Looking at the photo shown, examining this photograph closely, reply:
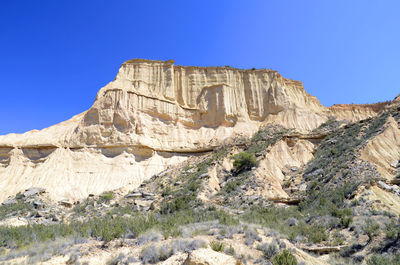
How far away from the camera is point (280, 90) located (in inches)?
1681

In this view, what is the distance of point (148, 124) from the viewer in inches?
1490

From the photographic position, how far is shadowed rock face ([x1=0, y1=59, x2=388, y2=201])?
107ft

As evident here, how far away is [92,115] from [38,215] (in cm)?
1690

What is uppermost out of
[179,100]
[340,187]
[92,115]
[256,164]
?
[179,100]

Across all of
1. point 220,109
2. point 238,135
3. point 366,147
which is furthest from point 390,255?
point 220,109

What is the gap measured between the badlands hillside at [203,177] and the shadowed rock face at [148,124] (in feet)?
0.57

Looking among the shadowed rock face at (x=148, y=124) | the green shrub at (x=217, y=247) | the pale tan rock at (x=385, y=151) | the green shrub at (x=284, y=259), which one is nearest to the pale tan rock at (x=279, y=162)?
the pale tan rock at (x=385, y=151)

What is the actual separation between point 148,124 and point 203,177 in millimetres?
15747

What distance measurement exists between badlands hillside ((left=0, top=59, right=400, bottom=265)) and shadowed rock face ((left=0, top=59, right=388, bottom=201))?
0.57 feet

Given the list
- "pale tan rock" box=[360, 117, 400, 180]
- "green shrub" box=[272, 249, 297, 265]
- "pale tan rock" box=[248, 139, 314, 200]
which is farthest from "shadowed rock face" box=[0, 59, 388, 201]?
"green shrub" box=[272, 249, 297, 265]

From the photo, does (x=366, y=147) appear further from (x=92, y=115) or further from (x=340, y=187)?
(x=92, y=115)

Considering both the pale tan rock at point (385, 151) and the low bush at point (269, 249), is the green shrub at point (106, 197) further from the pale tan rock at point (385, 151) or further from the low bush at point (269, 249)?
the pale tan rock at point (385, 151)

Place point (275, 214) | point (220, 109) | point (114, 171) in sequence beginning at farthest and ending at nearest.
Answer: point (220, 109)
point (114, 171)
point (275, 214)

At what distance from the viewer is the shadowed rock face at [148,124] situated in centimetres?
3266
